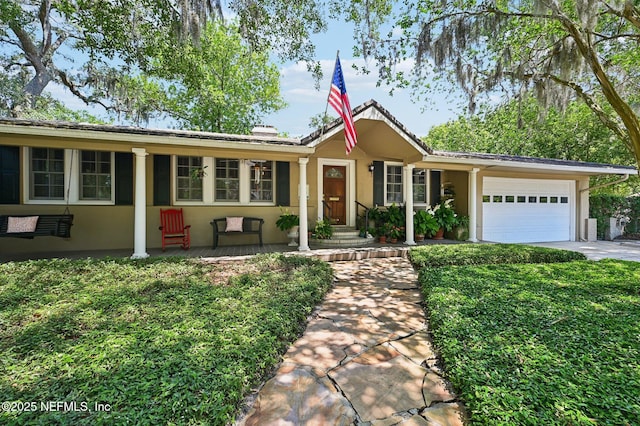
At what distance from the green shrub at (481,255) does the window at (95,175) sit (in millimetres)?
7593

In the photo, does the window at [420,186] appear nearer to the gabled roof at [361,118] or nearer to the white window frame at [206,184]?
the gabled roof at [361,118]

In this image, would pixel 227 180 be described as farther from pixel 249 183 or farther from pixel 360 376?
pixel 360 376

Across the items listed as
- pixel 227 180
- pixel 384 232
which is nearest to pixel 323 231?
pixel 384 232

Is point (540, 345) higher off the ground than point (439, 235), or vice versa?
point (439, 235)

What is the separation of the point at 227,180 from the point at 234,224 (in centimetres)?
140

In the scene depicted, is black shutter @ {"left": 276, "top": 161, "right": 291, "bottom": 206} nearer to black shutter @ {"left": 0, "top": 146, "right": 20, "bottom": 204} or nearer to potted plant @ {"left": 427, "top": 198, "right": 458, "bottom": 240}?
potted plant @ {"left": 427, "top": 198, "right": 458, "bottom": 240}

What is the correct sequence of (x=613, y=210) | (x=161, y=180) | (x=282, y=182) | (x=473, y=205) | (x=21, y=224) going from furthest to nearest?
(x=613, y=210)
(x=473, y=205)
(x=282, y=182)
(x=161, y=180)
(x=21, y=224)

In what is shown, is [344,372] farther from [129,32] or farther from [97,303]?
[129,32]

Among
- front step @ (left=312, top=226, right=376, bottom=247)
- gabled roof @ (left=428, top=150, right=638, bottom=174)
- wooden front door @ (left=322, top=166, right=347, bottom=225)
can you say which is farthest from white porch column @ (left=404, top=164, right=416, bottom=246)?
wooden front door @ (left=322, top=166, right=347, bottom=225)

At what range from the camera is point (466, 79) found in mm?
7223

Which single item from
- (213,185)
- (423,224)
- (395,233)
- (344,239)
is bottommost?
(344,239)

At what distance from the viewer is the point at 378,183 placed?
935 cm

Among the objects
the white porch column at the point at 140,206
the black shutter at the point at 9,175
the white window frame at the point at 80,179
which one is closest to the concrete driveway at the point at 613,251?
the white porch column at the point at 140,206

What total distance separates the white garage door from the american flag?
245 inches
